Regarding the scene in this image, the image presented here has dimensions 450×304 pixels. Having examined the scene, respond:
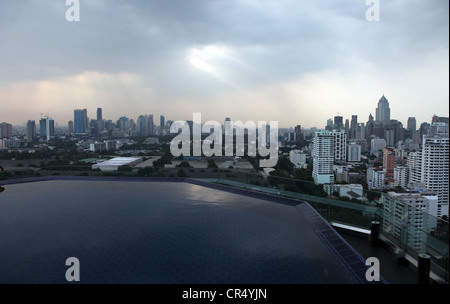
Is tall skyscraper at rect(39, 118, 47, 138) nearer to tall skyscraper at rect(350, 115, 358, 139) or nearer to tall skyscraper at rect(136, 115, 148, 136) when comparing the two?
tall skyscraper at rect(136, 115, 148, 136)

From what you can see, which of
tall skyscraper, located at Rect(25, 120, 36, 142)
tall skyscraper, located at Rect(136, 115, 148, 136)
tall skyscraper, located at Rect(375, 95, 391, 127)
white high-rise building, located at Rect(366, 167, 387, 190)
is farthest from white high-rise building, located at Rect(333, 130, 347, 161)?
tall skyscraper, located at Rect(25, 120, 36, 142)

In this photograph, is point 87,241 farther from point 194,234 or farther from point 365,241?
point 365,241

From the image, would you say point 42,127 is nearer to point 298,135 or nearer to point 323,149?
point 323,149

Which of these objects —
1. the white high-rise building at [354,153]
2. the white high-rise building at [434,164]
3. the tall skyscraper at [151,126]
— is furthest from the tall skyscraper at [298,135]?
the white high-rise building at [434,164]

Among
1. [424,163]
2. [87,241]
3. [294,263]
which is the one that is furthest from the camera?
[424,163]

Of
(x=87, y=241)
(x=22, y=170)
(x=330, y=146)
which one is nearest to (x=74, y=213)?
(x=87, y=241)

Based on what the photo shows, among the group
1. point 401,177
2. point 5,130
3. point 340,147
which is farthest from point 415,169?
point 5,130

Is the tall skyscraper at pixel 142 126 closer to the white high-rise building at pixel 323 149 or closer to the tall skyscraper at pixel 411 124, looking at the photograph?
the white high-rise building at pixel 323 149
